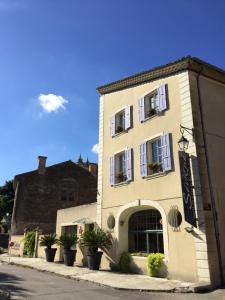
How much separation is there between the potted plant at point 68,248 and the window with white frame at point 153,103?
755 cm

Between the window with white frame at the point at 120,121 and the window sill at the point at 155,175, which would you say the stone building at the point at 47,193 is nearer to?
the window with white frame at the point at 120,121

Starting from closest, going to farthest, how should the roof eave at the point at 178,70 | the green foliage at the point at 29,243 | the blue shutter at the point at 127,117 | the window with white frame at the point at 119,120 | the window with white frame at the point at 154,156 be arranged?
the roof eave at the point at 178,70, the window with white frame at the point at 154,156, the blue shutter at the point at 127,117, the window with white frame at the point at 119,120, the green foliage at the point at 29,243

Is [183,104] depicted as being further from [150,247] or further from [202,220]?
[150,247]

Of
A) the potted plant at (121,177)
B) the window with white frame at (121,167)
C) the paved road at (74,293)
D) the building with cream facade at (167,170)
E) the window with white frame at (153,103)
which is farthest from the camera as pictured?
the potted plant at (121,177)

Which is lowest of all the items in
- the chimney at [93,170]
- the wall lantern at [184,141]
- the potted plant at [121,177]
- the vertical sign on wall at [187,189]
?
the vertical sign on wall at [187,189]

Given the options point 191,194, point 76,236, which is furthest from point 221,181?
point 76,236

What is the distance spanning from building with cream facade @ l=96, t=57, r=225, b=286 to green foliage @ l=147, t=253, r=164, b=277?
0.25 metres

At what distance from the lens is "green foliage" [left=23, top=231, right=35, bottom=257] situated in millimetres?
23391

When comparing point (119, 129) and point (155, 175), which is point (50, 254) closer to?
point (119, 129)

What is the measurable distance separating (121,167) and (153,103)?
3.79 metres

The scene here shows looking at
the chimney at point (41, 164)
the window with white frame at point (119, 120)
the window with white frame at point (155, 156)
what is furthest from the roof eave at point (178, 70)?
the chimney at point (41, 164)

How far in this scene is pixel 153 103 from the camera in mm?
15469

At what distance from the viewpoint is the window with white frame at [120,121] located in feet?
53.9

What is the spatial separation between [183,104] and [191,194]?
13.1ft
